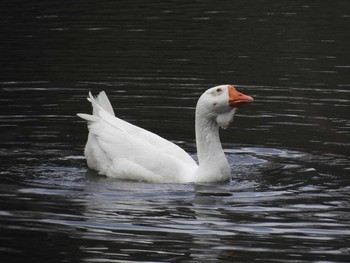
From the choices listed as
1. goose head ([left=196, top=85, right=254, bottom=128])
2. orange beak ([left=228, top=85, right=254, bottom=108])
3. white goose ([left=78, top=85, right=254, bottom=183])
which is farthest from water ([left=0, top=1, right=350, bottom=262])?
orange beak ([left=228, top=85, right=254, bottom=108])

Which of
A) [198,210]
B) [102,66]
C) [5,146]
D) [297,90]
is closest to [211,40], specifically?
[102,66]

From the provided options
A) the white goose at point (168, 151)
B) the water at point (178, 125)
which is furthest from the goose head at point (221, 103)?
the water at point (178, 125)

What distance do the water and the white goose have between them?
19 centimetres

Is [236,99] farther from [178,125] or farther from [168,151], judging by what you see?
[178,125]

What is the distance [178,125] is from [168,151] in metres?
2.87

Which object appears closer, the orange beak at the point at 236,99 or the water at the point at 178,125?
the water at the point at 178,125

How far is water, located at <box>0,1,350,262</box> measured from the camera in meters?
11.0

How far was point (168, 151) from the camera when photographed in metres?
13.8

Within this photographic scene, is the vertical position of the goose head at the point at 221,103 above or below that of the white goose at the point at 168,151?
above

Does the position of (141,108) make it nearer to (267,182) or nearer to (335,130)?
(335,130)

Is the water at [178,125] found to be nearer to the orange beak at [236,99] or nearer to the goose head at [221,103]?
the goose head at [221,103]

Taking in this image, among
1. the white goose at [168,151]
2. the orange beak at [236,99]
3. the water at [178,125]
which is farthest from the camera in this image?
the white goose at [168,151]

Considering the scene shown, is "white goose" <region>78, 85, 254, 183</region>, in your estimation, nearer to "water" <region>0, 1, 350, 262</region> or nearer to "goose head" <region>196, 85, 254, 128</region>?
"goose head" <region>196, 85, 254, 128</region>

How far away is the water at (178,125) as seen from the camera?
10992 millimetres
